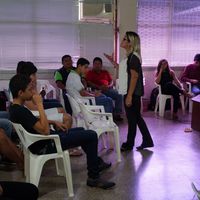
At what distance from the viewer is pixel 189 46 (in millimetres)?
6996

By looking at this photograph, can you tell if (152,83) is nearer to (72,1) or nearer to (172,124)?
(172,124)

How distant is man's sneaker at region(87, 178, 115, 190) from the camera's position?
9.82ft

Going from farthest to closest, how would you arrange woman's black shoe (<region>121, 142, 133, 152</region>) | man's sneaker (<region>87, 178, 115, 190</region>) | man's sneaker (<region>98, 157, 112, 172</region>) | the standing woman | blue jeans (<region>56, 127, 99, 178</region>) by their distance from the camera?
woman's black shoe (<region>121, 142, 133, 152</region>)
the standing woman
man's sneaker (<region>98, 157, 112, 172</region>)
man's sneaker (<region>87, 178, 115, 190</region>)
blue jeans (<region>56, 127, 99, 178</region>)

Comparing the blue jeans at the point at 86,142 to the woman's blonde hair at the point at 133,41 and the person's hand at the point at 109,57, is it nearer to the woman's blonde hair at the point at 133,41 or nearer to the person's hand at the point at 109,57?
the woman's blonde hair at the point at 133,41

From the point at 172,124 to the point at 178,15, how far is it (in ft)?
8.00

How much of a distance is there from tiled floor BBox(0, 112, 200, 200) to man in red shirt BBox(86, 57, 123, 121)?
133 centimetres

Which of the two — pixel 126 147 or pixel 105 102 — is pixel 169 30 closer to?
pixel 105 102

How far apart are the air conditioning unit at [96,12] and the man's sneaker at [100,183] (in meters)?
3.76

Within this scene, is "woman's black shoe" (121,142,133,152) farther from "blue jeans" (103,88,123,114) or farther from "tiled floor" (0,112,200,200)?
"blue jeans" (103,88,123,114)

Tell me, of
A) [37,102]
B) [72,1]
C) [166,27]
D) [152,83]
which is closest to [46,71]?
[72,1]

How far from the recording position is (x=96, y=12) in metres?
6.19

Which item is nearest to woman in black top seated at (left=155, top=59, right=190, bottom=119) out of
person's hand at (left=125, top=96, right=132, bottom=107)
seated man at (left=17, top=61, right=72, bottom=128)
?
person's hand at (left=125, top=96, right=132, bottom=107)

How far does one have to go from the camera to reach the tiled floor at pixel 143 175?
2900 mm

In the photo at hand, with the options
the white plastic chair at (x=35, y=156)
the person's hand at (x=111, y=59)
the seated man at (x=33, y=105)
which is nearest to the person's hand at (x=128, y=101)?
the seated man at (x=33, y=105)
